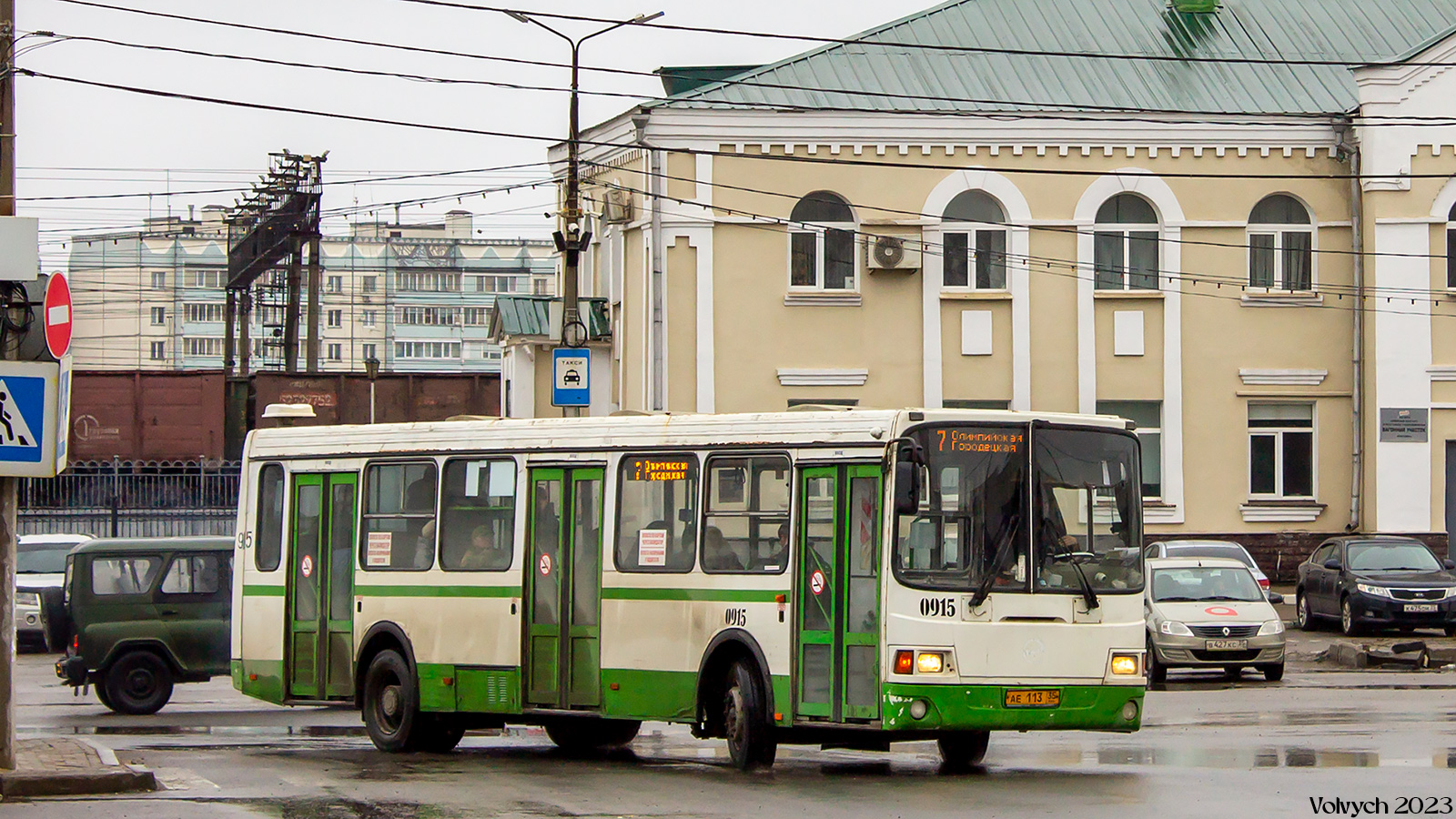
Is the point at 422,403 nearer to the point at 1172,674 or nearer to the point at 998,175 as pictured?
the point at 998,175

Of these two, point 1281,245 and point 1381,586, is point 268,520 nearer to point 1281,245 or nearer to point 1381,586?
point 1381,586

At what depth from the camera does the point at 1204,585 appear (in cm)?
2239

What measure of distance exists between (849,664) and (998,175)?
20.9m

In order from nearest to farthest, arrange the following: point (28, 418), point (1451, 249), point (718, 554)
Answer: point (28, 418) → point (718, 554) → point (1451, 249)

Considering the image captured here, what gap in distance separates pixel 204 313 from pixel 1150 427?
102 m

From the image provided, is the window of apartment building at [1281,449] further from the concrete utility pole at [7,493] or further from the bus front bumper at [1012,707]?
the concrete utility pole at [7,493]

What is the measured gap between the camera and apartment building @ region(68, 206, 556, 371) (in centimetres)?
12012

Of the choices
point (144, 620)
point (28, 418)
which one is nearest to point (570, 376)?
point (144, 620)

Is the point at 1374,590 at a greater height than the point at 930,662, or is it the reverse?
the point at 930,662

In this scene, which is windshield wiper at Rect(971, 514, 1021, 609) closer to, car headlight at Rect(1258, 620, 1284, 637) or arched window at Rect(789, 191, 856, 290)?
car headlight at Rect(1258, 620, 1284, 637)

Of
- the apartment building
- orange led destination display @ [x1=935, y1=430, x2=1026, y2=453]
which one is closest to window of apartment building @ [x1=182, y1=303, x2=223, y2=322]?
the apartment building

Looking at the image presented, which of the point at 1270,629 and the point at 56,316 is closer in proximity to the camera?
the point at 56,316

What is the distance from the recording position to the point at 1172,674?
78.6ft

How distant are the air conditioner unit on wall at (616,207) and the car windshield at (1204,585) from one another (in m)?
13.4
